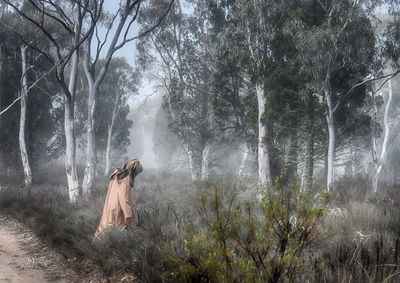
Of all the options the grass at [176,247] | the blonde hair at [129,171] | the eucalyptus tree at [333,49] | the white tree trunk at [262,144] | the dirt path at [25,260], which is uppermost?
the eucalyptus tree at [333,49]

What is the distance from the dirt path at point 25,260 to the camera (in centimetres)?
477

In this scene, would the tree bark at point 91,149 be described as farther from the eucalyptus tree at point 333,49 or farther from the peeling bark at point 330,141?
the peeling bark at point 330,141

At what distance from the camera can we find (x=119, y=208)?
5.53 meters

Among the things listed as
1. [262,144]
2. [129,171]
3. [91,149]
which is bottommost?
[129,171]

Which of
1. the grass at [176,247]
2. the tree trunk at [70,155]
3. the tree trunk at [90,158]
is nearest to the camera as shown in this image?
the grass at [176,247]

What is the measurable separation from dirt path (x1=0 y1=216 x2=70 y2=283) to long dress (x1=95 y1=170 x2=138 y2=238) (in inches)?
33.9

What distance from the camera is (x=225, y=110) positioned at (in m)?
14.2

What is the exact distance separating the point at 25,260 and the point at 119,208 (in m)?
1.77

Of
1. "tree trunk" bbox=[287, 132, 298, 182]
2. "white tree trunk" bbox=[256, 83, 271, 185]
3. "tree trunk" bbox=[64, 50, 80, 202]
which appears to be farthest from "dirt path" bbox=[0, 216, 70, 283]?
"tree trunk" bbox=[287, 132, 298, 182]

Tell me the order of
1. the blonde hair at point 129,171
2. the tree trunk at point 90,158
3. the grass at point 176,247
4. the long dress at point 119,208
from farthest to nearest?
the tree trunk at point 90,158 < the blonde hair at point 129,171 < the long dress at point 119,208 < the grass at point 176,247

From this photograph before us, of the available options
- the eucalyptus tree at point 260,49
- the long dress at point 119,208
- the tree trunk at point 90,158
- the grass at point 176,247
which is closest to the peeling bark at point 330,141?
the eucalyptus tree at point 260,49

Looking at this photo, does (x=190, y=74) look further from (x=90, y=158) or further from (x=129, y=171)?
(x=129, y=171)

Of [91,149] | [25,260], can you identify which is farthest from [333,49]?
[25,260]

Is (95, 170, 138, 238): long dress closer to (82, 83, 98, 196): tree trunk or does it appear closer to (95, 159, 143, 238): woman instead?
(95, 159, 143, 238): woman
